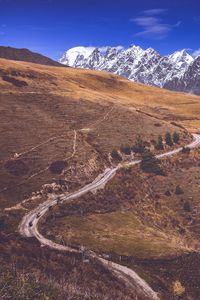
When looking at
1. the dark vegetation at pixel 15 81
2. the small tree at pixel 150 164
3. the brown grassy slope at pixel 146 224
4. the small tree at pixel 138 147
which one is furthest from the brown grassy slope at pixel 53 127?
the brown grassy slope at pixel 146 224

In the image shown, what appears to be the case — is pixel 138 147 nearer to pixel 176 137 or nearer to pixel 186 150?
pixel 186 150

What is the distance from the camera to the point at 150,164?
5374 inches

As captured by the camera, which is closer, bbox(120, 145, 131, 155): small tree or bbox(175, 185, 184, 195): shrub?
bbox(175, 185, 184, 195): shrub

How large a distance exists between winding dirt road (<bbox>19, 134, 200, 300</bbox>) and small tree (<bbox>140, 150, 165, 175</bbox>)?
2.54m

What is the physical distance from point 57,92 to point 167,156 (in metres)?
59.2

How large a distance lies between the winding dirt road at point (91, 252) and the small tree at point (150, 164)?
8.32 ft

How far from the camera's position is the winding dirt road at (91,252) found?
72625mm

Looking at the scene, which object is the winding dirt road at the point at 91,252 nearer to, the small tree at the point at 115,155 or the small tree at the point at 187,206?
the small tree at the point at 115,155

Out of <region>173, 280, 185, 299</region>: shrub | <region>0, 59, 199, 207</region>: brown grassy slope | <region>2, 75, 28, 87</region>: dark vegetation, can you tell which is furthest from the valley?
<region>2, 75, 28, 87</region>: dark vegetation

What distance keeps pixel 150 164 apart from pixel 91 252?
57.4 meters

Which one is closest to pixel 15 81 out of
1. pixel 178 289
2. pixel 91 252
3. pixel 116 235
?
pixel 116 235

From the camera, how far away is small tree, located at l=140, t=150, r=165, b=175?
134 metres

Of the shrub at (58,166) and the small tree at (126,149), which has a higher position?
the small tree at (126,149)

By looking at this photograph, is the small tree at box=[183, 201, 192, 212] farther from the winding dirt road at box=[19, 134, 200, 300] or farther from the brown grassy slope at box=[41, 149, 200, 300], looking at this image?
the winding dirt road at box=[19, 134, 200, 300]
